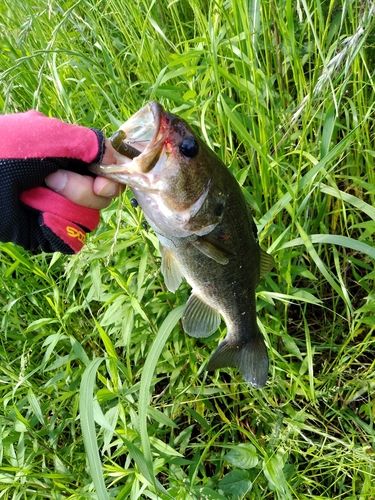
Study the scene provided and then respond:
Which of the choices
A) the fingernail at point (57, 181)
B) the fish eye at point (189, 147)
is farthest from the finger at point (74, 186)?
the fish eye at point (189, 147)

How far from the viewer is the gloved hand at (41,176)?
4.05 ft

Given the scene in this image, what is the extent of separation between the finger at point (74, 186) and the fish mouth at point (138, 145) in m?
0.05

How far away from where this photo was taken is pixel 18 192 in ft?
4.18

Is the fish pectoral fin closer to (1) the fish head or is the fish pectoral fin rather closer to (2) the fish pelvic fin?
(1) the fish head

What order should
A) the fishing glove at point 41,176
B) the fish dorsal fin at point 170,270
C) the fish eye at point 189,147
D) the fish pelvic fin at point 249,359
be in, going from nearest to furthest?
the fishing glove at point 41,176 → the fish eye at point 189,147 → the fish dorsal fin at point 170,270 → the fish pelvic fin at point 249,359

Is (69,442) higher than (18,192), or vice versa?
(18,192)

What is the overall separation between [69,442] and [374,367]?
1.54m

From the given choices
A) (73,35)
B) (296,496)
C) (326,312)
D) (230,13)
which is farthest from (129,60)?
(296,496)

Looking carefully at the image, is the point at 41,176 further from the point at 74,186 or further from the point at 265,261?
the point at 265,261

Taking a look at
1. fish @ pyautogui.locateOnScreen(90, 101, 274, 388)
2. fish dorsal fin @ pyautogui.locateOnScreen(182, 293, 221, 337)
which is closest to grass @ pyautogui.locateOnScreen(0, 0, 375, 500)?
fish dorsal fin @ pyautogui.locateOnScreen(182, 293, 221, 337)

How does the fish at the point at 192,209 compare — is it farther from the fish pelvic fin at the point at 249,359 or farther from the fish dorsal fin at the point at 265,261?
the fish pelvic fin at the point at 249,359

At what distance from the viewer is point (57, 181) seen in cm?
130

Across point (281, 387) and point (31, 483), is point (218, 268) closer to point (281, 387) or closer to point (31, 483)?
point (281, 387)

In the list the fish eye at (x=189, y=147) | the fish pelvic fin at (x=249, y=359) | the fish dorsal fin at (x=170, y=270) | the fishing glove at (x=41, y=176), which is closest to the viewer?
the fishing glove at (x=41, y=176)
